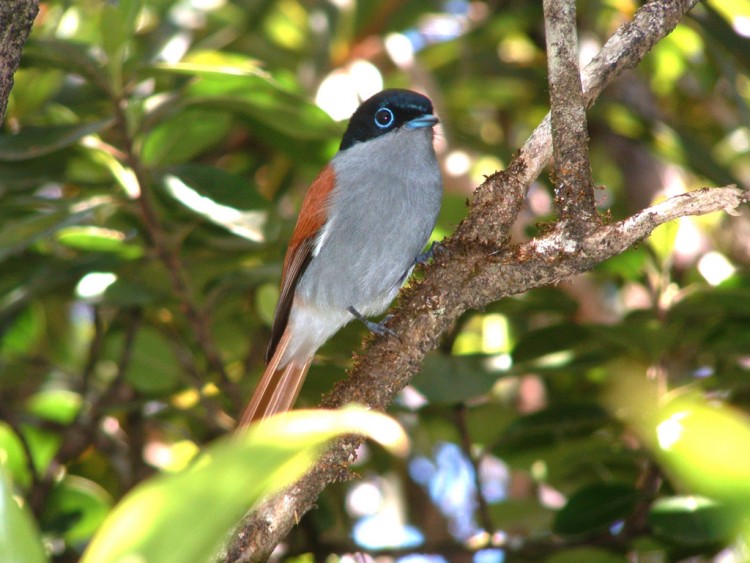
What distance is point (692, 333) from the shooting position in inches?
132

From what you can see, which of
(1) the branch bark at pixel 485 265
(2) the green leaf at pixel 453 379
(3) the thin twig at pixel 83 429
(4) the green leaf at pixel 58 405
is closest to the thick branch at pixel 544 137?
(1) the branch bark at pixel 485 265

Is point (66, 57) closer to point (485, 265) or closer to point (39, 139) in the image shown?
point (39, 139)

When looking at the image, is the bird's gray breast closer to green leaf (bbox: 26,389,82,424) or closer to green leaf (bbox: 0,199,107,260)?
green leaf (bbox: 0,199,107,260)

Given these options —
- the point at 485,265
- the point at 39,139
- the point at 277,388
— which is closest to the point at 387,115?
the point at 277,388

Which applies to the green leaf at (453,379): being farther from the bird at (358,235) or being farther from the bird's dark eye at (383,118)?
the bird's dark eye at (383,118)

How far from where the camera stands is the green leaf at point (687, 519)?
271 centimetres

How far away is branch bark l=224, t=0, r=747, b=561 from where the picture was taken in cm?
200

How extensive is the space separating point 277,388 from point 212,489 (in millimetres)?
2386

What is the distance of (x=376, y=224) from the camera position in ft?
11.5

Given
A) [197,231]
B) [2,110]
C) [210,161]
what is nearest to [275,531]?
[2,110]

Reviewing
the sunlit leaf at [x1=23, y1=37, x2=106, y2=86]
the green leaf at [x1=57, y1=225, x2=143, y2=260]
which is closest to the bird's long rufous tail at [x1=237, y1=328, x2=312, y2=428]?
the green leaf at [x1=57, y1=225, x2=143, y2=260]

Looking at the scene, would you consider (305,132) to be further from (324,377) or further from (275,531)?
(275,531)

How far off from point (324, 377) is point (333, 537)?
0.94 m

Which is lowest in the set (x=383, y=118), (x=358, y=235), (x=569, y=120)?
(x=569, y=120)
